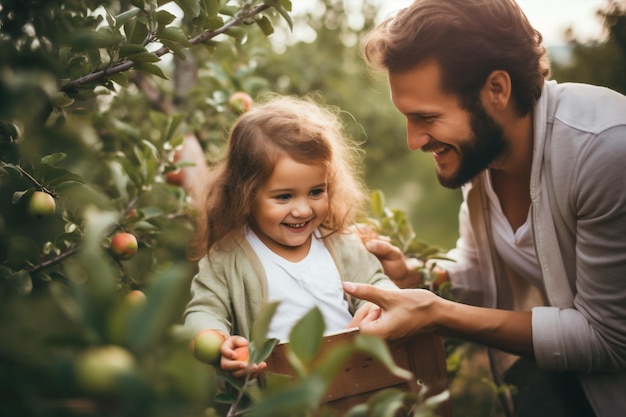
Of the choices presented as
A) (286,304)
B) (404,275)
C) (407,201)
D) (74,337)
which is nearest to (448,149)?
(404,275)

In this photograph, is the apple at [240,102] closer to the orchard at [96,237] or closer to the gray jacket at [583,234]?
the orchard at [96,237]

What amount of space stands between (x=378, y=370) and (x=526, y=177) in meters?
1.15

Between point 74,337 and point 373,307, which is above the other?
point 74,337

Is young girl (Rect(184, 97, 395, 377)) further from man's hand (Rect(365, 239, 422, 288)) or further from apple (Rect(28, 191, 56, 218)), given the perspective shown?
apple (Rect(28, 191, 56, 218))

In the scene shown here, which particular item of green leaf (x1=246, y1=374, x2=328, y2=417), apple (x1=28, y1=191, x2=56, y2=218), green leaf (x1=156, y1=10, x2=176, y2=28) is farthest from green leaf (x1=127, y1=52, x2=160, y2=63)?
green leaf (x1=246, y1=374, x2=328, y2=417)

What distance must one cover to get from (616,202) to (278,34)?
2.80 m

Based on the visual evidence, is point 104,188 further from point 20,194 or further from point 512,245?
point 512,245

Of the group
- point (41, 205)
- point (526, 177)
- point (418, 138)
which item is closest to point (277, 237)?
point (418, 138)

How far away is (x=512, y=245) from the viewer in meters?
2.19

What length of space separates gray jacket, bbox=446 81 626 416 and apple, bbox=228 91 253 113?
1275 millimetres

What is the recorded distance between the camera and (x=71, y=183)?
3.97 ft

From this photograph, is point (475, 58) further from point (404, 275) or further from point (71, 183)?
point (71, 183)

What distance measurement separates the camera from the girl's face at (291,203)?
1.81 m

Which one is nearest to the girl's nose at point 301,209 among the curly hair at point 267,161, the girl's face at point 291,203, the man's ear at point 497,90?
the girl's face at point 291,203
